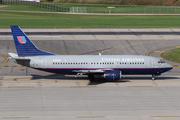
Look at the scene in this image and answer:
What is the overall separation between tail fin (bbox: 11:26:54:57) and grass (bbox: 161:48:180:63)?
2944 cm

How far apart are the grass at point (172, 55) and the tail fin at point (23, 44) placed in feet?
96.6

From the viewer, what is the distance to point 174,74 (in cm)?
5653

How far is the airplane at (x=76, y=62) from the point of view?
163 feet

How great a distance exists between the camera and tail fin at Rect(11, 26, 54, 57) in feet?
162

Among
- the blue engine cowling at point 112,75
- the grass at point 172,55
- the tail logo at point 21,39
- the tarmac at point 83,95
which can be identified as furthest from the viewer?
the grass at point 172,55

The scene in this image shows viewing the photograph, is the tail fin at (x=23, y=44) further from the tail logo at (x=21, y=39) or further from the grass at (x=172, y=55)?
the grass at (x=172, y=55)

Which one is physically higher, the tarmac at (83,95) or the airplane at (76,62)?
the airplane at (76,62)

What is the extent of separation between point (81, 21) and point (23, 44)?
6114cm

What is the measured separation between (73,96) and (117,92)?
652 cm

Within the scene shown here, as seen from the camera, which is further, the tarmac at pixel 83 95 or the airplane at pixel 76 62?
the airplane at pixel 76 62

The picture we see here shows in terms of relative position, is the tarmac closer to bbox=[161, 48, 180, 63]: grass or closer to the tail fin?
bbox=[161, 48, 180, 63]: grass

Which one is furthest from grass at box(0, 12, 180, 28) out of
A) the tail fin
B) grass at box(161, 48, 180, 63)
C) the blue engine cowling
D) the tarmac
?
the blue engine cowling

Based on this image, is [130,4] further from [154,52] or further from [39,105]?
[39,105]

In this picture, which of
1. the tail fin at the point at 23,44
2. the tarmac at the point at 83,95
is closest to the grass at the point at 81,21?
the tarmac at the point at 83,95
